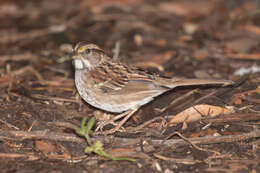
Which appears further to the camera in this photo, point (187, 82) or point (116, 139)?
point (187, 82)

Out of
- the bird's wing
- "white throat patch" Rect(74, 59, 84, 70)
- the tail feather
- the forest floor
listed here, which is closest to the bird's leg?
the forest floor

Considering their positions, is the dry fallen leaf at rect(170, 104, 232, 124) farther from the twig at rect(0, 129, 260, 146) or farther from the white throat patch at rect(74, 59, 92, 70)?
the white throat patch at rect(74, 59, 92, 70)

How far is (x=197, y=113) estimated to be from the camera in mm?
4738

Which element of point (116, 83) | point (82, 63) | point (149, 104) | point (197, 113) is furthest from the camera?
point (149, 104)

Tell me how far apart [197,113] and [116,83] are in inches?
45.1

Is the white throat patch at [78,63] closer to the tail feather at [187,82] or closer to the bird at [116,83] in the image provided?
the bird at [116,83]

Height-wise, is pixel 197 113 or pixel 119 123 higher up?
pixel 197 113

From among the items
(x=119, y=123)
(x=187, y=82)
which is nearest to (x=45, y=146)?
(x=119, y=123)

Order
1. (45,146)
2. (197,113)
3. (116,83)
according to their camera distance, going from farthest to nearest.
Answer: (116,83), (197,113), (45,146)

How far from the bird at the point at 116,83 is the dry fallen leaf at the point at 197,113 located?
1.05 feet

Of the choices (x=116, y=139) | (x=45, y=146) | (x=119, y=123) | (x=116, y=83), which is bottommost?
(x=45, y=146)

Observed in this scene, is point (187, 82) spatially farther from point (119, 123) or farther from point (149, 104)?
point (119, 123)

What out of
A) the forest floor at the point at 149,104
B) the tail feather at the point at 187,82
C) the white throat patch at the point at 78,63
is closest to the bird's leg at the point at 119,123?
the forest floor at the point at 149,104

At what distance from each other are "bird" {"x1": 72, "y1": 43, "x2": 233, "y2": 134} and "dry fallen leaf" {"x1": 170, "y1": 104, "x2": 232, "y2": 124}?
1.05 feet
